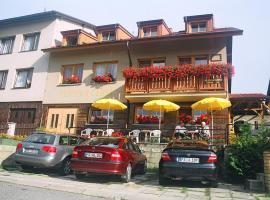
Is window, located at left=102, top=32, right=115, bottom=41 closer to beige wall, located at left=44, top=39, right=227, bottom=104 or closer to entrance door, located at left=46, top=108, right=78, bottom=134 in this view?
beige wall, located at left=44, top=39, right=227, bottom=104

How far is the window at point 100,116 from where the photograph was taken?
60.3 ft

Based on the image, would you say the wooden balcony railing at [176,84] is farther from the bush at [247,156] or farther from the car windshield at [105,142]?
the car windshield at [105,142]

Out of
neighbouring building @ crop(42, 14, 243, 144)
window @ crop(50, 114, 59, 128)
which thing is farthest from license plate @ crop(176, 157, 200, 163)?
window @ crop(50, 114, 59, 128)

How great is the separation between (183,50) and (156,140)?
616 centimetres

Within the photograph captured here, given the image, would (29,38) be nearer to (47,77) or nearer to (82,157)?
(47,77)

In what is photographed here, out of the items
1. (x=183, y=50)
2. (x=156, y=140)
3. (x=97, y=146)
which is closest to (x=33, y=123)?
(x=156, y=140)

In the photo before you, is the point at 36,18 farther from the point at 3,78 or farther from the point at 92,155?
the point at 92,155

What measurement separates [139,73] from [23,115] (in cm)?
992

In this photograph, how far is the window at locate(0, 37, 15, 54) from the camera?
2412 cm

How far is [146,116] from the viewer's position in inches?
687

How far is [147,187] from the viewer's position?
28.0ft

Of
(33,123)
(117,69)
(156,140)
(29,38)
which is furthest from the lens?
(29,38)

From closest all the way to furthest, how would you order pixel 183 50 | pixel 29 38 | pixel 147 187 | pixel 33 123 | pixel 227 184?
pixel 147 187, pixel 227 184, pixel 183 50, pixel 33 123, pixel 29 38

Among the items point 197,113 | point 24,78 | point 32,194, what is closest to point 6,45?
point 24,78
